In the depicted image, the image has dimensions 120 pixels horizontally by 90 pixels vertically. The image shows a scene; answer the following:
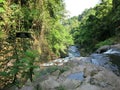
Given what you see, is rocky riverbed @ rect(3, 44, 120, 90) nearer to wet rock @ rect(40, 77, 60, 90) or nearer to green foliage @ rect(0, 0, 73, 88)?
wet rock @ rect(40, 77, 60, 90)

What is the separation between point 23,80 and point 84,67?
1.83 metres

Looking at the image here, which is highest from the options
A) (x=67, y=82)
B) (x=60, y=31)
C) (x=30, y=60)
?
(x=60, y=31)

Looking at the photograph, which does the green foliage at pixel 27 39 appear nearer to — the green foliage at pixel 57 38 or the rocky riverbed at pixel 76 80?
the green foliage at pixel 57 38

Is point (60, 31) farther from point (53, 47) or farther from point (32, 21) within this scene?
point (32, 21)

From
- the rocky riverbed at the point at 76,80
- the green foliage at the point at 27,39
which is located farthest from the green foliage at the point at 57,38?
the rocky riverbed at the point at 76,80

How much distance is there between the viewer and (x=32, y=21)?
14.8 metres

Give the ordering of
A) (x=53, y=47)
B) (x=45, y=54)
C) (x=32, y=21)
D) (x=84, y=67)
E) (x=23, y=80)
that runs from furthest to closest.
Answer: (x=53, y=47), (x=45, y=54), (x=32, y=21), (x=84, y=67), (x=23, y=80)

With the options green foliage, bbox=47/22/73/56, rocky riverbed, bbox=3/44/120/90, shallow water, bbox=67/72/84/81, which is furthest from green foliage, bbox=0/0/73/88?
shallow water, bbox=67/72/84/81

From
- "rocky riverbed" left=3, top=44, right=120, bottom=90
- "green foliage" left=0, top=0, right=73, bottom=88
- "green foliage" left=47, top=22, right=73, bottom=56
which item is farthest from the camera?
"green foliage" left=47, top=22, right=73, bottom=56

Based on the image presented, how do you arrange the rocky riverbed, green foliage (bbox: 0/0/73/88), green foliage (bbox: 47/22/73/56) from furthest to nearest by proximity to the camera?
green foliage (bbox: 47/22/73/56)
green foliage (bbox: 0/0/73/88)
the rocky riverbed

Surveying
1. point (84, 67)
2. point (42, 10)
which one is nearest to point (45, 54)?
point (42, 10)

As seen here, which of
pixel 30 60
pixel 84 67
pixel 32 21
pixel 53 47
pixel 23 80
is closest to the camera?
pixel 30 60

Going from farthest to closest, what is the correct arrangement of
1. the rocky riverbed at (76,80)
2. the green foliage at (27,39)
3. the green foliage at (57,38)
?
the green foliage at (57,38), the green foliage at (27,39), the rocky riverbed at (76,80)

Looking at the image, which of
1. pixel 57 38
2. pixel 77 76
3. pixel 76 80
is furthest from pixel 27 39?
pixel 57 38
